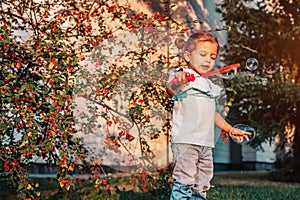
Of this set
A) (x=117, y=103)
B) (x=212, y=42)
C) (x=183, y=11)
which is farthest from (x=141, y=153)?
(x=183, y=11)

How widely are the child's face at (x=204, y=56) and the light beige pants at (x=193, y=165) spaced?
1.82 ft

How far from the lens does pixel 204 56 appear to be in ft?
9.95

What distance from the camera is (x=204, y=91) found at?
10.2 feet

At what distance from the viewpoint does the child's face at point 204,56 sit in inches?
119

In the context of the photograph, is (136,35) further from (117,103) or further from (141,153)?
(141,153)

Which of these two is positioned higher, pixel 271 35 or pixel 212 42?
pixel 271 35

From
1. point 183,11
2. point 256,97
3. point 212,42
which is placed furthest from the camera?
point 183,11

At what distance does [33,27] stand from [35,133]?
4.28ft

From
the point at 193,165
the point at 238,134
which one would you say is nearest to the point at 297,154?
the point at 238,134

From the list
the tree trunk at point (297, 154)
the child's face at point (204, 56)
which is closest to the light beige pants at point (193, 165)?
the child's face at point (204, 56)

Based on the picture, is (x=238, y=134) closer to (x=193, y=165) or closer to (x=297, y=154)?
(x=193, y=165)

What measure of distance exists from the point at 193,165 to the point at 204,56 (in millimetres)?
769

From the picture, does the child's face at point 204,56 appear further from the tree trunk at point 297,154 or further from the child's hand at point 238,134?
the tree trunk at point 297,154

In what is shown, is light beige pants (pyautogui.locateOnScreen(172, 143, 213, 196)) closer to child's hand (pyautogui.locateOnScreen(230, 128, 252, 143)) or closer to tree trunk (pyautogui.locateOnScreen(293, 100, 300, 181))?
child's hand (pyautogui.locateOnScreen(230, 128, 252, 143))
